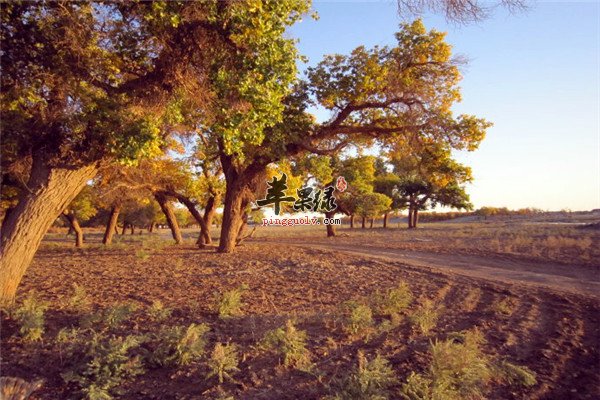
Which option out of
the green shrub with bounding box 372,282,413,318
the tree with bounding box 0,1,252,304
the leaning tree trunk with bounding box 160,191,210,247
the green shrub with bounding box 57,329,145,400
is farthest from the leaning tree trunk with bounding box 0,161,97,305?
the leaning tree trunk with bounding box 160,191,210,247

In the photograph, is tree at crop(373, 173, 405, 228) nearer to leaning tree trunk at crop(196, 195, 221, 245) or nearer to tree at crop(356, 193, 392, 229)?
tree at crop(356, 193, 392, 229)

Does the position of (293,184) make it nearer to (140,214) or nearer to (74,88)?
(74,88)

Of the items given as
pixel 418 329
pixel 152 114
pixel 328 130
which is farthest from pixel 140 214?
pixel 418 329

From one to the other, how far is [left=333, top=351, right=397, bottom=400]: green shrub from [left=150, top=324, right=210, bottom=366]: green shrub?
1461mm

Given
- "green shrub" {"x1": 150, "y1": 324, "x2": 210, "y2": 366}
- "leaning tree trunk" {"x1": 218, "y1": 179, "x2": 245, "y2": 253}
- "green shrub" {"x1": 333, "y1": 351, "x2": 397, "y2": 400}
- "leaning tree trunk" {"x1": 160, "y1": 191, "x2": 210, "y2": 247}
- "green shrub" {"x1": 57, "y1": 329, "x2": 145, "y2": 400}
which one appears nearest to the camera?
"green shrub" {"x1": 333, "y1": 351, "x2": 397, "y2": 400}

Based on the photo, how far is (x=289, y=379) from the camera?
3.54m

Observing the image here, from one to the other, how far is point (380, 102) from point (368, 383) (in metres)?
8.24

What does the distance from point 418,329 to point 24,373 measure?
14.0ft

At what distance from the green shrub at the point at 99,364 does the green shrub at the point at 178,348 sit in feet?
0.62

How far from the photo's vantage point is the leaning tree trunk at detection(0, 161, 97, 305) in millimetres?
5410

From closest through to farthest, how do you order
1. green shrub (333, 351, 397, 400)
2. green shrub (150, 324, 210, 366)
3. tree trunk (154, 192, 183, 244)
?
green shrub (333, 351, 397, 400)
green shrub (150, 324, 210, 366)
tree trunk (154, 192, 183, 244)

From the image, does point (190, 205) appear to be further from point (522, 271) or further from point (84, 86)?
point (522, 271)

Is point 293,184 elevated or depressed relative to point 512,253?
elevated

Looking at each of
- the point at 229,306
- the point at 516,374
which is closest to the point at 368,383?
the point at 516,374
